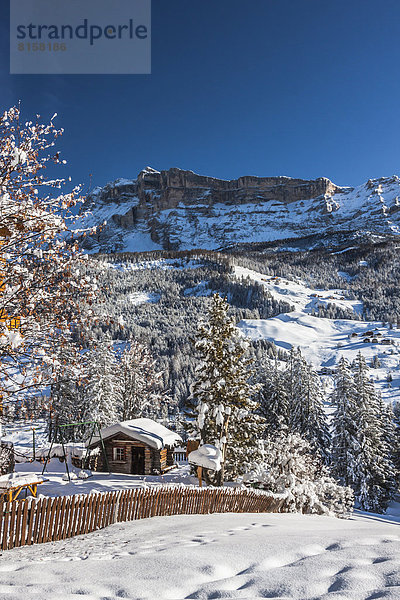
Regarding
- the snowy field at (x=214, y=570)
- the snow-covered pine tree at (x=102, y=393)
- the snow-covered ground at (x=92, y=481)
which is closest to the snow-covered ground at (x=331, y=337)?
the snow-covered pine tree at (x=102, y=393)

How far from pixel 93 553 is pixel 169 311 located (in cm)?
16036

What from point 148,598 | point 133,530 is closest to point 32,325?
point 148,598

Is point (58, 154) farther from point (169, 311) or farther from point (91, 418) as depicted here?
point (169, 311)

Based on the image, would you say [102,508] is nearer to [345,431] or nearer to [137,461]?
[137,461]

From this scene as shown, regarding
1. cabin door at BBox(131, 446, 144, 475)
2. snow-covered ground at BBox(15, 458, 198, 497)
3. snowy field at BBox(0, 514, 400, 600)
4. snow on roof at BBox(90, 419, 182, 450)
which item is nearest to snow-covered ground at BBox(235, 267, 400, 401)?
snow on roof at BBox(90, 419, 182, 450)

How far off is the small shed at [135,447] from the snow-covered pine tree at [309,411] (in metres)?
14.8

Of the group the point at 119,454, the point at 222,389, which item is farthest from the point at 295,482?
the point at 119,454

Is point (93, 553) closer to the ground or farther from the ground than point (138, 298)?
closer to the ground

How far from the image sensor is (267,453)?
22.1 meters

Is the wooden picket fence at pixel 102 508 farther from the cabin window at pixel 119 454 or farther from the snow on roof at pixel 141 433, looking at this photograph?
the cabin window at pixel 119 454

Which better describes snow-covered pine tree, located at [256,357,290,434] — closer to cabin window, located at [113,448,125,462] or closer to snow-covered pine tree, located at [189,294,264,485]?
cabin window, located at [113,448,125,462]

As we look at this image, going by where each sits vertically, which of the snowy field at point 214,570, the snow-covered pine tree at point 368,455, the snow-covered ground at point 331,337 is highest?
the snow-covered ground at point 331,337

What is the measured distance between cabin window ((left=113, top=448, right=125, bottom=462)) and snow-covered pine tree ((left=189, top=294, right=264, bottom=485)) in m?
7.83

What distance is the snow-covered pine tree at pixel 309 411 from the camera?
116 feet
